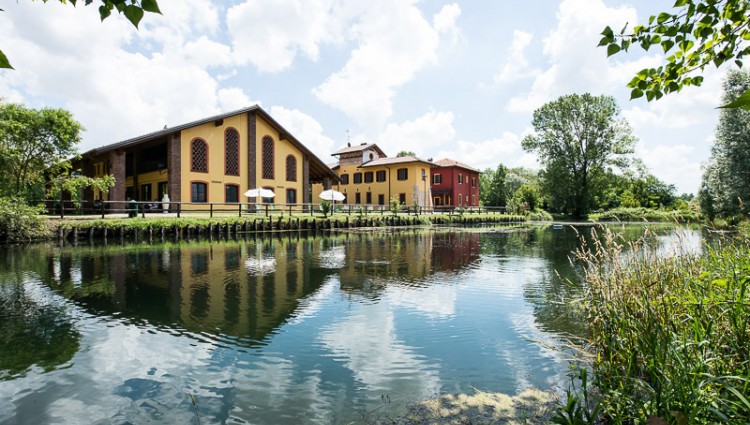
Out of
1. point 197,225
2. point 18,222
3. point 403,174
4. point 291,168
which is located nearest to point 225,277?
point 18,222

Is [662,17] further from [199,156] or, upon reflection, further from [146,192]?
[146,192]

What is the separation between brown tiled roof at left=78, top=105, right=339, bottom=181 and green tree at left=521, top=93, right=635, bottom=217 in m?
27.2

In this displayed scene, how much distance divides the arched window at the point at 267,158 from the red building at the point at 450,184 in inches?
927

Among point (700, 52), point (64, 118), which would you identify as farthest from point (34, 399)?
point (64, 118)

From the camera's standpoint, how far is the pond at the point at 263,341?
388 cm

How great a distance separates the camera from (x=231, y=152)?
31.0m

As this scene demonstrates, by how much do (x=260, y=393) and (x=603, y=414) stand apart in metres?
3.15

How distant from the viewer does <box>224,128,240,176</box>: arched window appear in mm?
30641

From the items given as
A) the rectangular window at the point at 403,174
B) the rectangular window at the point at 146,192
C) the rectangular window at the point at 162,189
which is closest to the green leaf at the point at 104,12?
the rectangular window at the point at 162,189

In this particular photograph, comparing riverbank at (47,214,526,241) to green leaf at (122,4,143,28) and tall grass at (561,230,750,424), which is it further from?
tall grass at (561,230,750,424)

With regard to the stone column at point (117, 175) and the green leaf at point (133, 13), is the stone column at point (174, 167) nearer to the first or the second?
the stone column at point (117, 175)

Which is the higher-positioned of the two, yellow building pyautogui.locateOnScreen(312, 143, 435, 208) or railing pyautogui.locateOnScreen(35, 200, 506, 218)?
yellow building pyautogui.locateOnScreen(312, 143, 435, 208)

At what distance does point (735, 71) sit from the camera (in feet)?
84.6

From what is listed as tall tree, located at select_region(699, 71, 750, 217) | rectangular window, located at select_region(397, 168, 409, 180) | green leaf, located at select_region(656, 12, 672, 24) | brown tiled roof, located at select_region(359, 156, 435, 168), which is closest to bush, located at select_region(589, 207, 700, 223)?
green leaf, located at select_region(656, 12, 672, 24)
